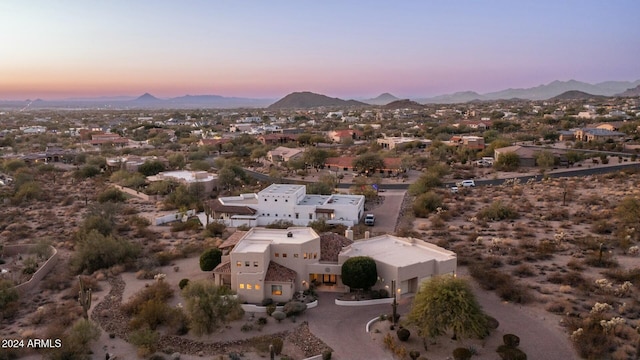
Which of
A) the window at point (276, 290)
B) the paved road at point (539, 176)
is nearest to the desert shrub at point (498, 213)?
the paved road at point (539, 176)

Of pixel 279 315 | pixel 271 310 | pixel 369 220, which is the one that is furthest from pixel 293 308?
pixel 369 220

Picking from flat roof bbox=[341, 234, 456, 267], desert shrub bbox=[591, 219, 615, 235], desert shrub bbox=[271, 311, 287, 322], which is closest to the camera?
desert shrub bbox=[271, 311, 287, 322]

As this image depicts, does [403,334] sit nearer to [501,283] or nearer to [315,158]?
[501,283]

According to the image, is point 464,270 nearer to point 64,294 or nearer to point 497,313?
point 497,313

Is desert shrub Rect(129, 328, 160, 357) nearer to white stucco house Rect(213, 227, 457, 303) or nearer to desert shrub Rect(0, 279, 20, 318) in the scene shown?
white stucco house Rect(213, 227, 457, 303)

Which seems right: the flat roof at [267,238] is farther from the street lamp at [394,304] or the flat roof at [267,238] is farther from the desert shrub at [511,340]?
the desert shrub at [511,340]

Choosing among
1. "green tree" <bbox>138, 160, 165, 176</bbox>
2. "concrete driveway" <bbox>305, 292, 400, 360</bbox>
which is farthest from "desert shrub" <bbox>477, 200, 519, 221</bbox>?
"green tree" <bbox>138, 160, 165, 176</bbox>

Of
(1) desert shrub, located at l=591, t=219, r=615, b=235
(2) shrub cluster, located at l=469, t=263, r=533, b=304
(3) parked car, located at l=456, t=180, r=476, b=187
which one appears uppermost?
(3) parked car, located at l=456, t=180, r=476, b=187

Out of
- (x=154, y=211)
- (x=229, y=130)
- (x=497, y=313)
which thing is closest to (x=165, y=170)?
(x=154, y=211)
